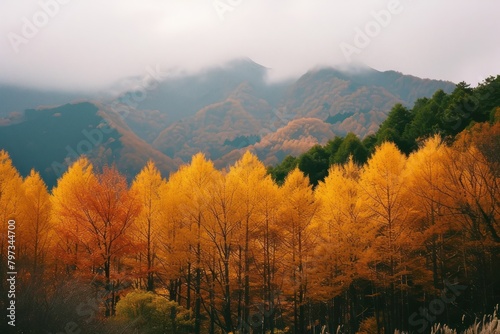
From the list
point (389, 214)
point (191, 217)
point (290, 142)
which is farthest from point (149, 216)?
point (290, 142)

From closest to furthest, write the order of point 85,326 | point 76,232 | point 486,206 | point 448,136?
point 85,326
point 486,206
point 76,232
point 448,136

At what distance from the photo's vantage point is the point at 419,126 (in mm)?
42031

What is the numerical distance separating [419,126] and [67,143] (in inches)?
5672

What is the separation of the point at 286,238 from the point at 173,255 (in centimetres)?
620

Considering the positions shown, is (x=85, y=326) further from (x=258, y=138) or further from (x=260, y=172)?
(x=258, y=138)

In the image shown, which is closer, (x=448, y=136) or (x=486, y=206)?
(x=486, y=206)

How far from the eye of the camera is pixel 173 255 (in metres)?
21.7

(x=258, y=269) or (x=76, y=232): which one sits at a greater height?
(x=76, y=232)

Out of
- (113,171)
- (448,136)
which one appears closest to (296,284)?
(113,171)

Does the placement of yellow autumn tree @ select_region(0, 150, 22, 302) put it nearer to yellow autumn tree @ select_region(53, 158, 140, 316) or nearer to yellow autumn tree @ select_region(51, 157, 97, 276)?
yellow autumn tree @ select_region(51, 157, 97, 276)

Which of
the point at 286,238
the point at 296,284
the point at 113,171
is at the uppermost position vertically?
the point at 113,171

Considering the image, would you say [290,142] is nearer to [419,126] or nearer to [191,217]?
[419,126]

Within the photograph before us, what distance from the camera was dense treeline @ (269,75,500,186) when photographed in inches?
1379

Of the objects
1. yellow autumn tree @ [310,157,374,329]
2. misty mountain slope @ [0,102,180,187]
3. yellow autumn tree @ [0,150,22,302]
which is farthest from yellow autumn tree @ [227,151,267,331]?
misty mountain slope @ [0,102,180,187]
